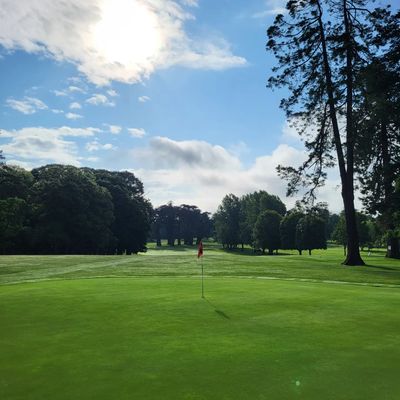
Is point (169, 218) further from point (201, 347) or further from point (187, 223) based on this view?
point (201, 347)

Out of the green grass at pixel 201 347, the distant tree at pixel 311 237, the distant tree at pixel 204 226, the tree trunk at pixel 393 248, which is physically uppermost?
the distant tree at pixel 204 226

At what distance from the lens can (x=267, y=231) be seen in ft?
323

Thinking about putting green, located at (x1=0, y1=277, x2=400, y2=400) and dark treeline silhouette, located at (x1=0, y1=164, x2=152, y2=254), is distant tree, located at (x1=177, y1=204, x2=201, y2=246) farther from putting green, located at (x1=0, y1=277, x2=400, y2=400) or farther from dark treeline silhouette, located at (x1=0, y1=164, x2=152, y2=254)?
putting green, located at (x1=0, y1=277, x2=400, y2=400)

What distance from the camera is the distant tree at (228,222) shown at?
128750mm

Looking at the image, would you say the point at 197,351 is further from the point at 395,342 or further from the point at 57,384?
the point at 395,342

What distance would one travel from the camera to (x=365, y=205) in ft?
144

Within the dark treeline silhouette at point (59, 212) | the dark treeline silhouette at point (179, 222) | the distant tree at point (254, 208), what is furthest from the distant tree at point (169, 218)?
the dark treeline silhouette at point (59, 212)

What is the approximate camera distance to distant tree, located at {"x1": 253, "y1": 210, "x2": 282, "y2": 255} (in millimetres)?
98562

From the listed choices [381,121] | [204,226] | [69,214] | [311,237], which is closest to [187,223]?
[204,226]

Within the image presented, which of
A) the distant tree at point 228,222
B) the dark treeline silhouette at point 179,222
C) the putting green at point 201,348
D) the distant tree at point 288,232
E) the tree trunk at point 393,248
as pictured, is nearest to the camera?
the putting green at point 201,348

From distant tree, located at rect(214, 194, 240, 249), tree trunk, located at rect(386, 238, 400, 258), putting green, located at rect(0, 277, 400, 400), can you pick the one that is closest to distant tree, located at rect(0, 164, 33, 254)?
tree trunk, located at rect(386, 238, 400, 258)

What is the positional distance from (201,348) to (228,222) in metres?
123

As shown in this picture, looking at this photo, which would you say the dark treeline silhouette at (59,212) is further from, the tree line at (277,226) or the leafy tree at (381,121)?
the leafy tree at (381,121)

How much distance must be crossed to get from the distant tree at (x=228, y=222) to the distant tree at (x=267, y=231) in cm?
2914
